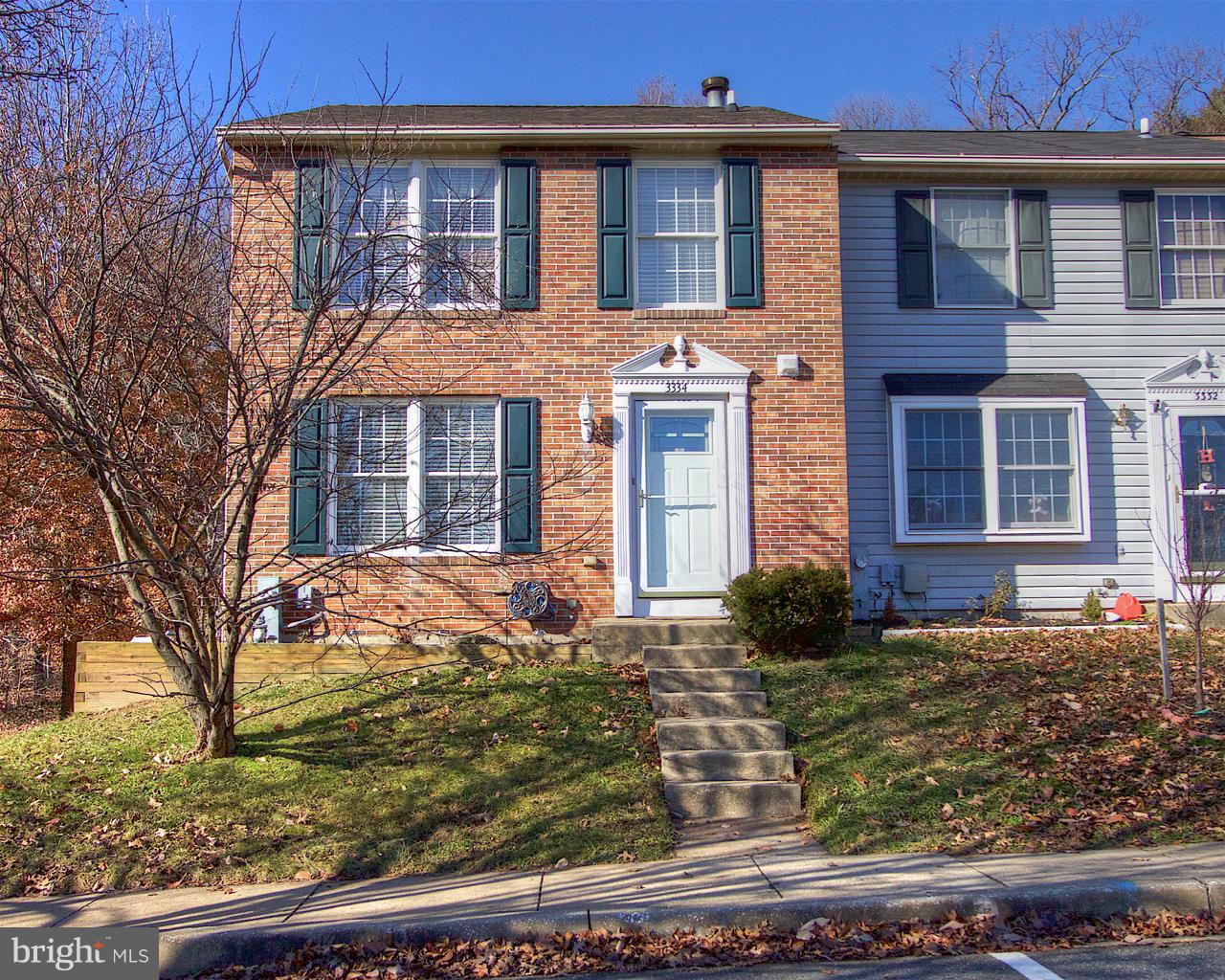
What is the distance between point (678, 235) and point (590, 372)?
1.85 m

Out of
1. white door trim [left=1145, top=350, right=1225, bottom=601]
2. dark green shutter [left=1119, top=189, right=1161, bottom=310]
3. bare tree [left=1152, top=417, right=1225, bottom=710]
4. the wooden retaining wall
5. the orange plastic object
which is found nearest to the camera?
the wooden retaining wall

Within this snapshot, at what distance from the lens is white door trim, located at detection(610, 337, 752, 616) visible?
33.1 ft

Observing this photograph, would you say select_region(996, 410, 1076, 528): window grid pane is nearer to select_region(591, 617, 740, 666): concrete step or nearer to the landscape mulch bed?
select_region(591, 617, 740, 666): concrete step

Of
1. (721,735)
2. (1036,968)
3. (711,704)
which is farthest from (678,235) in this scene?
(1036,968)

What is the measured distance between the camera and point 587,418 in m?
10.2

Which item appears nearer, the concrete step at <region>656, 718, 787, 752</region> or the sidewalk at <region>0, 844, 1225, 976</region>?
the sidewalk at <region>0, 844, 1225, 976</region>

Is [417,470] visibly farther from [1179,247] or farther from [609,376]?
[1179,247]

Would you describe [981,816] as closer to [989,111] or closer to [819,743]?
[819,743]

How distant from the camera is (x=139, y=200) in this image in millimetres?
6988

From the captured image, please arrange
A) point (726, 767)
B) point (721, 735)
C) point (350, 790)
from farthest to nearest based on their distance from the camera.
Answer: point (721, 735) → point (726, 767) → point (350, 790)

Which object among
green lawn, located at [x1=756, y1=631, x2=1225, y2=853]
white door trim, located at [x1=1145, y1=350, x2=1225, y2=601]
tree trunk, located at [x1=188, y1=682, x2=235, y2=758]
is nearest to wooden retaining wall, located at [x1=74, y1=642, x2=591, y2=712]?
tree trunk, located at [x1=188, y1=682, x2=235, y2=758]

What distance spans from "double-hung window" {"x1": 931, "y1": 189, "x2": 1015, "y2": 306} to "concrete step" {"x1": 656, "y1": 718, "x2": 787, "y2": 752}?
21.6ft

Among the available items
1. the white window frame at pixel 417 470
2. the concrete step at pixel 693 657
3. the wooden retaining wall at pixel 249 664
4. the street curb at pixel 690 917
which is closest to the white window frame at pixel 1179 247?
the concrete step at pixel 693 657

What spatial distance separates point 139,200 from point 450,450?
13.7ft
